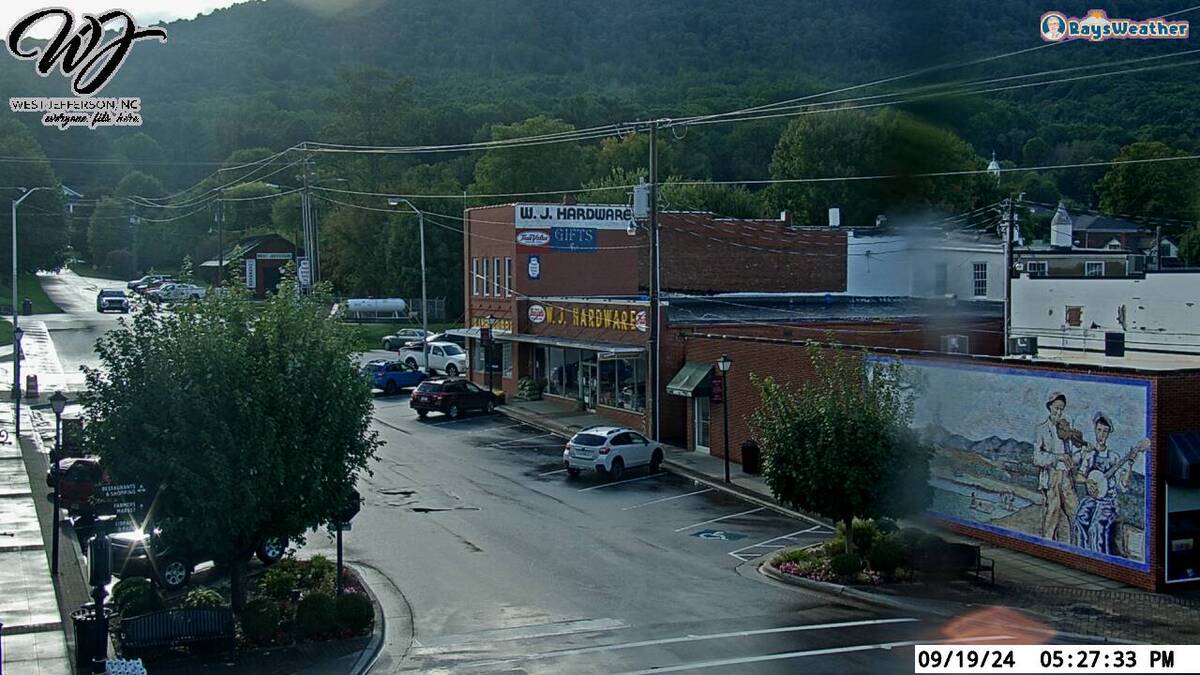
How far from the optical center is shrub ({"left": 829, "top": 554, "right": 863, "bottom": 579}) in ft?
70.6

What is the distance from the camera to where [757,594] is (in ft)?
68.2

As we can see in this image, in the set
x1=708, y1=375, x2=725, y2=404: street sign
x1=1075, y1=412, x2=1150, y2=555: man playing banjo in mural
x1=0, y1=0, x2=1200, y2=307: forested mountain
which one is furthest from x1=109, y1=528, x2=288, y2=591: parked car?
x1=708, y1=375, x2=725, y2=404: street sign

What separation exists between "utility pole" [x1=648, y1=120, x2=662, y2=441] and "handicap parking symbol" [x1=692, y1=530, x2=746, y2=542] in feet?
39.9

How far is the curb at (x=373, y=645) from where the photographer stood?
16.6 m

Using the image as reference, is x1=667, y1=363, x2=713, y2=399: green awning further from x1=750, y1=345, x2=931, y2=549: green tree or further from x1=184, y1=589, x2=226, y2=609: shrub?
x1=184, y1=589, x2=226, y2=609: shrub

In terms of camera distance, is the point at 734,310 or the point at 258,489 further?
the point at 734,310

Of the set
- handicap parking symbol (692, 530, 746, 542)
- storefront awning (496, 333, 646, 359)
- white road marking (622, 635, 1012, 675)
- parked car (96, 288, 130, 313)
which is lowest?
handicap parking symbol (692, 530, 746, 542)

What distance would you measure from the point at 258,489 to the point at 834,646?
897 cm

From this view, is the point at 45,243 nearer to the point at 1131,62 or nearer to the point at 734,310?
the point at 734,310

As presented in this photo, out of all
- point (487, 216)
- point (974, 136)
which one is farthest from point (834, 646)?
point (487, 216)

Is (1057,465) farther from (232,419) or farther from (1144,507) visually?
(232,419)

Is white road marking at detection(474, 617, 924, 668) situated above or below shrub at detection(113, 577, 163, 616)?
below

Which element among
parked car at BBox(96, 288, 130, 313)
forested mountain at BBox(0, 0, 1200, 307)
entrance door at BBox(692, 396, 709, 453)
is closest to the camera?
forested mountain at BBox(0, 0, 1200, 307)

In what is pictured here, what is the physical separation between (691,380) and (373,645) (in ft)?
68.4
